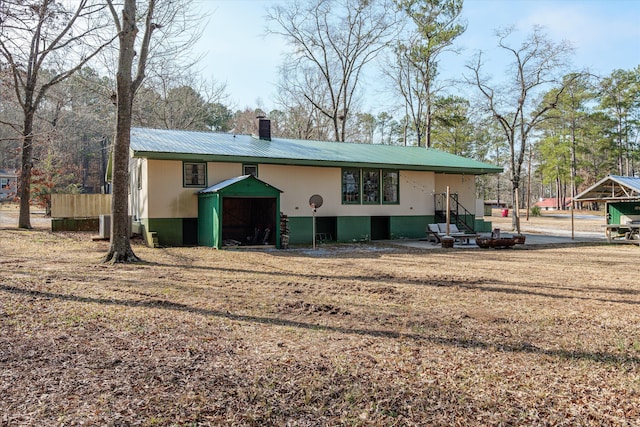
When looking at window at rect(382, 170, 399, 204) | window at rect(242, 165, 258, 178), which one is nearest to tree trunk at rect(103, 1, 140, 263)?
window at rect(242, 165, 258, 178)

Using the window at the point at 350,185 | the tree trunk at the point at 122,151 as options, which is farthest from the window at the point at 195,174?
the window at the point at 350,185

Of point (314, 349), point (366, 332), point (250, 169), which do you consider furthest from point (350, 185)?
point (314, 349)

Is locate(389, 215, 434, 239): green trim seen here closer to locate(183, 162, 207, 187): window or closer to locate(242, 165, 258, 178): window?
locate(242, 165, 258, 178): window

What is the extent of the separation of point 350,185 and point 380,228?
2338mm

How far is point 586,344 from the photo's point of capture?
4766 mm

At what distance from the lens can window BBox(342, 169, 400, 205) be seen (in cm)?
1761

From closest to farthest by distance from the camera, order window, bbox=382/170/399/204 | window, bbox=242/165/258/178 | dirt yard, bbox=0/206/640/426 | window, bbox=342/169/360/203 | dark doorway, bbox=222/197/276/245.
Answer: dirt yard, bbox=0/206/640/426 → window, bbox=242/165/258/178 → dark doorway, bbox=222/197/276/245 → window, bbox=342/169/360/203 → window, bbox=382/170/399/204

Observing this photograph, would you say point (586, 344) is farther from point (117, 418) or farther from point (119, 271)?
point (119, 271)

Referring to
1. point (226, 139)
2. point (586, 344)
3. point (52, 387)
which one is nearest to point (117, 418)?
point (52, 387)

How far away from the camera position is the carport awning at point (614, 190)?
17.7 metres

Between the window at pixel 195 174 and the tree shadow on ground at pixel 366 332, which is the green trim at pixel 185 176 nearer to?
the window at pixel 195 174

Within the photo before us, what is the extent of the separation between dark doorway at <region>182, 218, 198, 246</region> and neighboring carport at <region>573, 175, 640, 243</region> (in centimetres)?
1536

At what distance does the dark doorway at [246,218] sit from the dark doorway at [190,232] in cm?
157

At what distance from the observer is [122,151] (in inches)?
403
